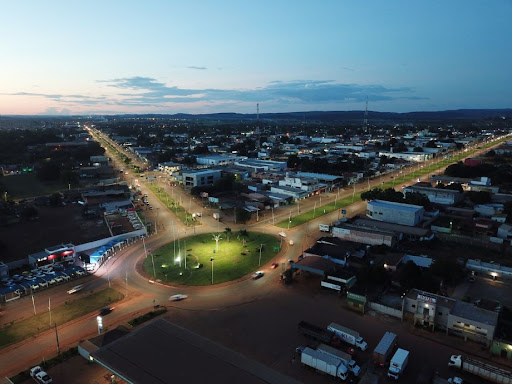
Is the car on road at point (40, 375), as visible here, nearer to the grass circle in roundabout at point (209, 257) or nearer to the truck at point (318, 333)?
the grass circle in roundabout at point (209, 257)

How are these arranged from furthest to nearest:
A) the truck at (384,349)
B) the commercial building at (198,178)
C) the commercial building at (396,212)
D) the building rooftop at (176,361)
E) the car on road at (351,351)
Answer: the commercial building at (198,178)
the commercial building at (396,212)
the car on road at (351,351)
the truck at (384,349)
the building rooftop at (176,361)

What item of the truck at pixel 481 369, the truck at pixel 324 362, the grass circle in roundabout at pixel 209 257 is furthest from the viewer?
the grass circle in roundabout at pixel 209 257

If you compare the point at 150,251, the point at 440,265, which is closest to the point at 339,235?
the point at 440,265

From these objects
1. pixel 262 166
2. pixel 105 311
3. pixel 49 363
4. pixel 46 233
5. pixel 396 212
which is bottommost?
pixel 49 363

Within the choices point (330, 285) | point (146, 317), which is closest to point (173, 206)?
point (146, 317)

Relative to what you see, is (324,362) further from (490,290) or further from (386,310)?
(490,290)

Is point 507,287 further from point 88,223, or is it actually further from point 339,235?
point 88,223

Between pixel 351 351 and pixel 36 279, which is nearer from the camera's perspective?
pixel 351 351

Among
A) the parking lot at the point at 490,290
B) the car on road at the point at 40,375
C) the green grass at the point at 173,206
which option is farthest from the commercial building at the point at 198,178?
the car on road at the point at 40,375

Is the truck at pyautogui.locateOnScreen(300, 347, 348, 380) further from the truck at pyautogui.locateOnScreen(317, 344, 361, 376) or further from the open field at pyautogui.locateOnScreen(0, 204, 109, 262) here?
the open field at pyautogui.locateOnScreen(0, 204, 109, 262)
